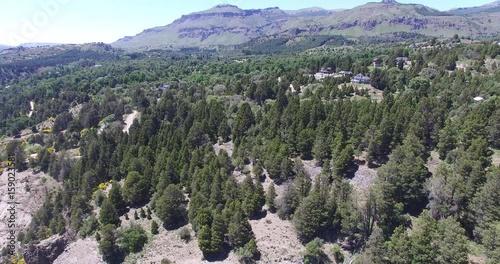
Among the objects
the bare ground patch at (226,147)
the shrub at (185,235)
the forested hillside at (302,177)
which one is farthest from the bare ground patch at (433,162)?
the shrub at (185,235)

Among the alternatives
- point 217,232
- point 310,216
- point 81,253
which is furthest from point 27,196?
Result: point 310,216

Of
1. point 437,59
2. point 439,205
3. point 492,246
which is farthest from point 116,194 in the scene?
point 437,59

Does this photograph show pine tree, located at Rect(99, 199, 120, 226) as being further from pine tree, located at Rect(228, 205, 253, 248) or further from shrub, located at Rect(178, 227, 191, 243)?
pine tree, located at Rect(228, 205, 253, 248)

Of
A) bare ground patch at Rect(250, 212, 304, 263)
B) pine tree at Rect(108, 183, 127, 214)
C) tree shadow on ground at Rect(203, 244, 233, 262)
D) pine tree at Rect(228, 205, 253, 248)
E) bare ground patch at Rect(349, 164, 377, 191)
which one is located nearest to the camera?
bare ground patch at Rect(250, 212, 304, 263)

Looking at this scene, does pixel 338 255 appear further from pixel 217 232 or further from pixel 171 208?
pixel 171 208

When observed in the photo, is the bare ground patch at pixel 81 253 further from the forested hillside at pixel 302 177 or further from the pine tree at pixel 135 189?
the pine tree at pixel 135 189

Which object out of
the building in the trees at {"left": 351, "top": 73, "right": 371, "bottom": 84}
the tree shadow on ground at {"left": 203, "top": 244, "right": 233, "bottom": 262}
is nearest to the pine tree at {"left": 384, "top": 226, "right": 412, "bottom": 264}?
the tree shadow on ground at {"left": 203, "top": 244, "right": 233, "bottom": 262}

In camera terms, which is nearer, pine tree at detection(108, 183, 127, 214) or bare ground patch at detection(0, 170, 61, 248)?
pine tree at detection(108, 183, 127, 214)

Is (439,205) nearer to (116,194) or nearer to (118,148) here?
(116,194)
